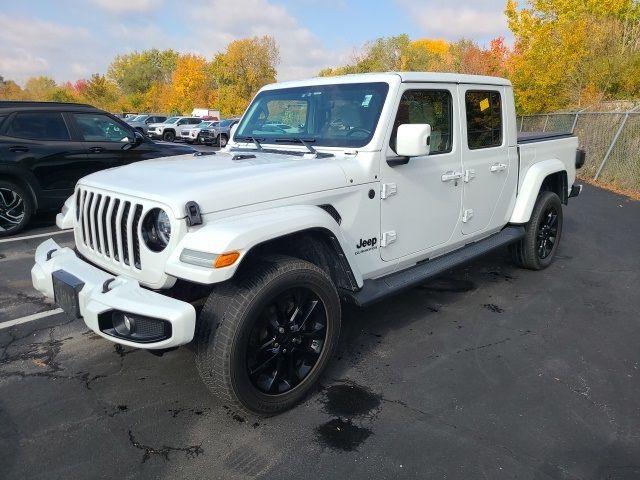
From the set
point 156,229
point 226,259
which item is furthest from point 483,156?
point 156,229

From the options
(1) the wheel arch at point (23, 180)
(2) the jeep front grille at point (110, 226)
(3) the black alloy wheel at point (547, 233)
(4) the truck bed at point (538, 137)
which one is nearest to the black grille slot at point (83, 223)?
(2) the jeep front grille at point (110, 226)

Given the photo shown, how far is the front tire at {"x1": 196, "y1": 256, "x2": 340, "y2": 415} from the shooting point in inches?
99.7

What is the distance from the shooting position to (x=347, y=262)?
3094 mm

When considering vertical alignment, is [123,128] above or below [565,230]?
above

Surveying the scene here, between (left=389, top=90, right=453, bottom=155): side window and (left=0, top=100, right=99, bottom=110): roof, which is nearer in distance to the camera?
(left=389, top=90, right=453, bottom=155): side window

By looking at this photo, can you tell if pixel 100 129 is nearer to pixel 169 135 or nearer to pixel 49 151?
pixel 49 151

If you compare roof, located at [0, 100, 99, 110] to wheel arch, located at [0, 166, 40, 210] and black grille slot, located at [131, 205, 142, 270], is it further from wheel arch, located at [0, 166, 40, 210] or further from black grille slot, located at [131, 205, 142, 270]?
black grille slot, located at [131, 205, 142, 270]

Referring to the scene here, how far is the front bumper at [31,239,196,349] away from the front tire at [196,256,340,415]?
8.6 inches

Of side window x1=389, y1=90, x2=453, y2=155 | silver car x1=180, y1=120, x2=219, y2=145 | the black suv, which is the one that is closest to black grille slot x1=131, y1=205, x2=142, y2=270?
side window x1=389, y1=90, x2=453, y2=155

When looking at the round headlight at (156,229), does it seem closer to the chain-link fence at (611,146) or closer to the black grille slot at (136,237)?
the black grille slot at (136,237)

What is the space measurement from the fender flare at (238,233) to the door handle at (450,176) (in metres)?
1.46

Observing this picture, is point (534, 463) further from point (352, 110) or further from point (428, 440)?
point (352, 110)

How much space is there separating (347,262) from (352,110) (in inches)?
47.7

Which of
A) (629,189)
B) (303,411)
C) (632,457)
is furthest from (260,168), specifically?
(629,189)
